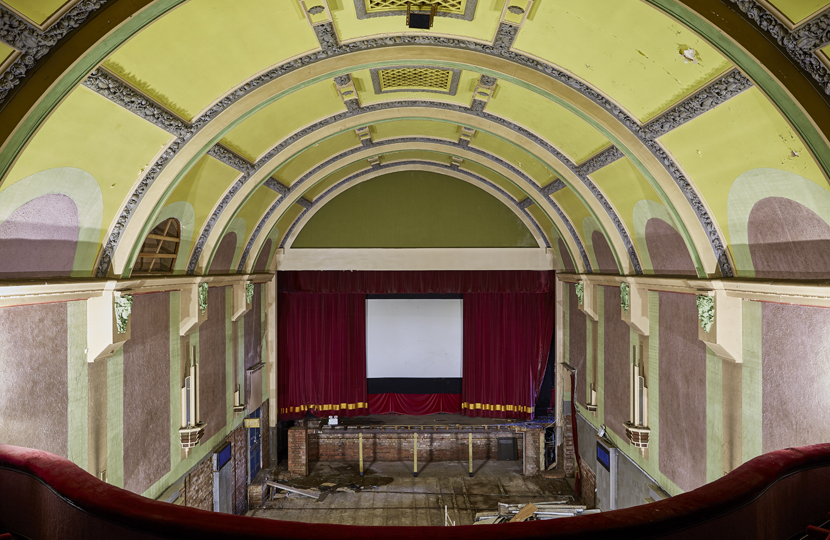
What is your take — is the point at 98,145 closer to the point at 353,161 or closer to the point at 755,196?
the point at 755,196

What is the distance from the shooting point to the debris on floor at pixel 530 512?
8.70 meters

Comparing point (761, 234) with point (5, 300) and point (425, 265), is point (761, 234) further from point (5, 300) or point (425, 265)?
point (425, 265)

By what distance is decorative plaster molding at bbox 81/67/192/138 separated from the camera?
13.5 feet

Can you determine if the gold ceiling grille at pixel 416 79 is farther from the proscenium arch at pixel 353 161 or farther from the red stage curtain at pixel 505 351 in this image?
the red stage curtain at pixel 505 351

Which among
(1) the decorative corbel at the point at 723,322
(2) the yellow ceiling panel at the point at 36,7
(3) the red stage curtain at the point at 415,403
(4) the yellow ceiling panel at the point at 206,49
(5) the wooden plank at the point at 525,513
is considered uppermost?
(4) the yellow ceiling panel at the point at 206,49

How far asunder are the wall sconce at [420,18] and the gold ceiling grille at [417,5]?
1.1 inches

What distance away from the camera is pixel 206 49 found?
4.54 m

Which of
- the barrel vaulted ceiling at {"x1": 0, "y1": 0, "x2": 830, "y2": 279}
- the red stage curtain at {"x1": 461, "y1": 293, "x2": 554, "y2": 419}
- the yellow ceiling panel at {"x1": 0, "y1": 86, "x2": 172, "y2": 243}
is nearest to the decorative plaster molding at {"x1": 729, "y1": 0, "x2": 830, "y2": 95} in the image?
the barrel vaulted ceiling at {"x1": 0, "y1": 0, "x2": 830, "y2": 279}

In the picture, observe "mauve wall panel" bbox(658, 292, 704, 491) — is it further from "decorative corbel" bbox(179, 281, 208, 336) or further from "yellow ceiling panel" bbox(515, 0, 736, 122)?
"decorative corbel" bbox(179, 281, 208, 336)

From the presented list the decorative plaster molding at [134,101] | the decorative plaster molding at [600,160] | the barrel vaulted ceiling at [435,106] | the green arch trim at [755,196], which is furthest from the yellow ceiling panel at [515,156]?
the decorative plaster molding at [134,101]

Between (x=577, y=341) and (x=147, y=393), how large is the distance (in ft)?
27.3

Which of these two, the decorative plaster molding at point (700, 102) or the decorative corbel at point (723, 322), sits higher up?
the decorative plaster molding at point (700, 102)

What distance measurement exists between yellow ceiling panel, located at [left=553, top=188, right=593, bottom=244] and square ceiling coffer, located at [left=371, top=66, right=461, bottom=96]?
3.16 meters

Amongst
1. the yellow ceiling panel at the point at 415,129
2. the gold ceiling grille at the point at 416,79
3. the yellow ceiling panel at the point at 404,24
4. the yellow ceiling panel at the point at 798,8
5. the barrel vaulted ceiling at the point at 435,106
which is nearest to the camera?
the yellow ceiling panel at the point at 798,8
